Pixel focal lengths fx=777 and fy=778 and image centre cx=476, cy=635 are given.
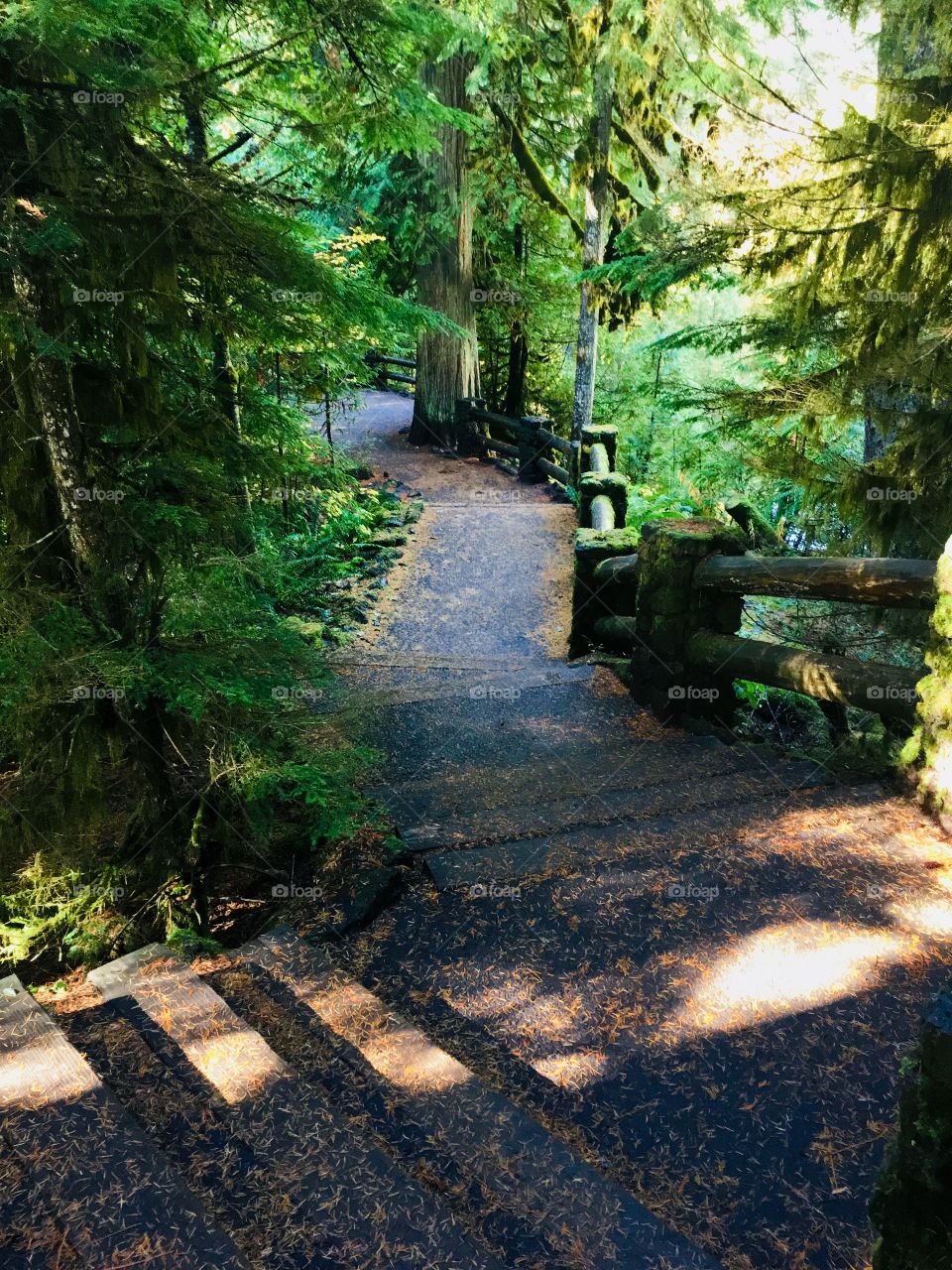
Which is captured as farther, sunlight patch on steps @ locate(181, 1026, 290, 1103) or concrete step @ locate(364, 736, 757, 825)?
concrete step @ locate(364, 736, 757, 825)

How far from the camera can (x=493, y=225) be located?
1507cm

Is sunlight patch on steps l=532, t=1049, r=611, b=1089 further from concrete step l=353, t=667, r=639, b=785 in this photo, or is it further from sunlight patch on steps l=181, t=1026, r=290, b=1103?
concrete step l=353, t=667, r=639, b=785

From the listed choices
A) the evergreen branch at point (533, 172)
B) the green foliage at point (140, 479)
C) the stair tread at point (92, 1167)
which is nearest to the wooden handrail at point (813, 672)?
the green foliage at point (140, 479)

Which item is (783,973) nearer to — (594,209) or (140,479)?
(140,479)

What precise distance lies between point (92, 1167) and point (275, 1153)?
1.47 feet

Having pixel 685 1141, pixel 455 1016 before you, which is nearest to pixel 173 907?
pixel 455 1016

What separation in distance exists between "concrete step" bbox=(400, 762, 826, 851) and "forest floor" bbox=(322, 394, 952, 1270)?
0.08 meters

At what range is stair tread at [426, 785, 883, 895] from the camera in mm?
3588

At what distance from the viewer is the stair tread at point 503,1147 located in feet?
6.20

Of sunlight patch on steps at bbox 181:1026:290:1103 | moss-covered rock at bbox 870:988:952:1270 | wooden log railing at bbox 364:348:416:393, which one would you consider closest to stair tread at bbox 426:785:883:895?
sunlight patch on steps at bbox 181:1026:290:1103

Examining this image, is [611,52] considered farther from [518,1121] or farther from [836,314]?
[518,1121]

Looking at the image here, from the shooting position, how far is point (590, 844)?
3.76m

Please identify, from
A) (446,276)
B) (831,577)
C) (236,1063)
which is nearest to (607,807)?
(831,577)

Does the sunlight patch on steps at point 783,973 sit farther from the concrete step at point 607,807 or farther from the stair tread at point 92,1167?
the stair tread at point 92,1167
